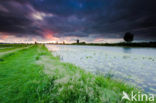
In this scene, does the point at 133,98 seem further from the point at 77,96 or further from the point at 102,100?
the point at 77,96

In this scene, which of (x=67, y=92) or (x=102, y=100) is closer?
(x=102, y=100)

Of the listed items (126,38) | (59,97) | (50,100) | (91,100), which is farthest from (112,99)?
(126,38)

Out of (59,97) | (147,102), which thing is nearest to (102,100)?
(59,97)

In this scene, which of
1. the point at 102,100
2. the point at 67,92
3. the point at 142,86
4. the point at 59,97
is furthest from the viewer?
the point at 142,86

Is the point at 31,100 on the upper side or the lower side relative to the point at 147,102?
upper

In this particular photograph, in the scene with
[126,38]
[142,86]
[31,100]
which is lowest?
[142,86]

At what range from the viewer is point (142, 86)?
A: 6090 millimetres

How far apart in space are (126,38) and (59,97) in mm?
117457

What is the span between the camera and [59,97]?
338 centimetres

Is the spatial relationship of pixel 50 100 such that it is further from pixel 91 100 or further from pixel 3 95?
pixel 3 95

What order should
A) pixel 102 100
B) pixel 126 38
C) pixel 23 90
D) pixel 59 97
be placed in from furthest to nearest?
1. pixel 126 38
2. pixel 23 90
3. pixel 59 97
4. pixel 102 100

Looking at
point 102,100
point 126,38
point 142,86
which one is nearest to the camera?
point 102,100

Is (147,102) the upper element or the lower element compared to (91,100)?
lower

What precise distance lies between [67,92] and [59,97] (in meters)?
0.44
